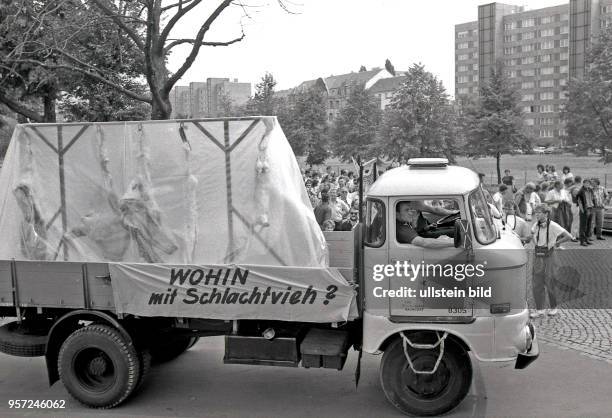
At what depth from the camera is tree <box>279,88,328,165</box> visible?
5481cm

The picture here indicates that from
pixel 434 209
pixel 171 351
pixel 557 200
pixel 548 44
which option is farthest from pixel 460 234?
pixel 548 44

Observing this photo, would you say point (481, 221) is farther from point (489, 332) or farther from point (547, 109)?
point (547, 109)

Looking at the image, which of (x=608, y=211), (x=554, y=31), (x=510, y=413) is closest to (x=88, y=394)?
(x=510, y=413)

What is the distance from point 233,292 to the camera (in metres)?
6.77

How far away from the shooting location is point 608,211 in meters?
20.0

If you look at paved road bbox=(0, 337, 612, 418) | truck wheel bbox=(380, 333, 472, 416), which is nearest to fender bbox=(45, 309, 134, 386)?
paved road bbox=(0, 337, 612, 418)

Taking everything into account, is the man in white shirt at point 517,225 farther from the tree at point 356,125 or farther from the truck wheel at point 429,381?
the tree at point 356,125

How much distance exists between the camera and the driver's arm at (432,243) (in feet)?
21.2

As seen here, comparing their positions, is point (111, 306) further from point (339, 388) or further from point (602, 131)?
point (602, 131)

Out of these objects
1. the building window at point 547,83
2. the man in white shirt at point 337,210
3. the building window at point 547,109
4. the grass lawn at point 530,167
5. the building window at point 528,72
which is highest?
the building window at point 528,72

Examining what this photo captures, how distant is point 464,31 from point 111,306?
133200 millimetres

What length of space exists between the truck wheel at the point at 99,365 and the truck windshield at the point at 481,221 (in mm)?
3666

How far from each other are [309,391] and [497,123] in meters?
36.7

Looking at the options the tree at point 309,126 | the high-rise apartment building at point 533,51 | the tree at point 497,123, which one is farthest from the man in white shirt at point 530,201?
the high-rise apartment building at point 533,51
